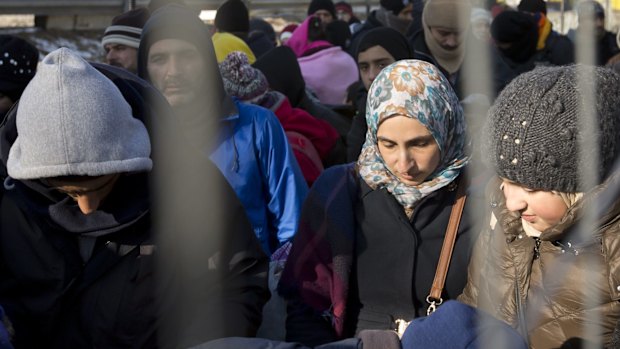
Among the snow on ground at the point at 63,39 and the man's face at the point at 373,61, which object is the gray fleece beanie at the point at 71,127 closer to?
the man's face at the point at 373,61

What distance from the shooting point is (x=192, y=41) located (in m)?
3.43

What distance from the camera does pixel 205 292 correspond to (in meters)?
2.35

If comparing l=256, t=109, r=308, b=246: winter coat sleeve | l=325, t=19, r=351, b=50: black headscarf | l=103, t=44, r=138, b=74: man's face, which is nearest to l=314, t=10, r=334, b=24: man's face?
l=325, t=19, r=351, b=50: black headscarf

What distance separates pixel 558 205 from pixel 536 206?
5 centimetres

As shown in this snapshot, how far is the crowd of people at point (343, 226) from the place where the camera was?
199cm

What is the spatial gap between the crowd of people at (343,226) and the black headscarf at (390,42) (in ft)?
6.58

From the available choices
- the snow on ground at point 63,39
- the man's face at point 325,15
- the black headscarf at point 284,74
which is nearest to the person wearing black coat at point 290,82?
the black headscarf at point 284,74

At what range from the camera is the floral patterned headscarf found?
2535 mm

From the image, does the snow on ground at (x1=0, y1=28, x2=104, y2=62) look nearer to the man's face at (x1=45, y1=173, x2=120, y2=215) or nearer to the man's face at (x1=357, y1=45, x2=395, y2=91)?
the man's face at (x1=357, y1=45, x2=395, y2=91)

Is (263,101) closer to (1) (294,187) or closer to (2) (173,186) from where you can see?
(1) (294,187)

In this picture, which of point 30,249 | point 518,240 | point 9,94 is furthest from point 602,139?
point 9,94

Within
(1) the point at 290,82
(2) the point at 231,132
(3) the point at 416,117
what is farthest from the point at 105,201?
(1) the point at 290,82

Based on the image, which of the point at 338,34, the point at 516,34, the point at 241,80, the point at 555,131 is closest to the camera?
the point at 555,131

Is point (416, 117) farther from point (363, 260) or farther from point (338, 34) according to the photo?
point (338, 34)
